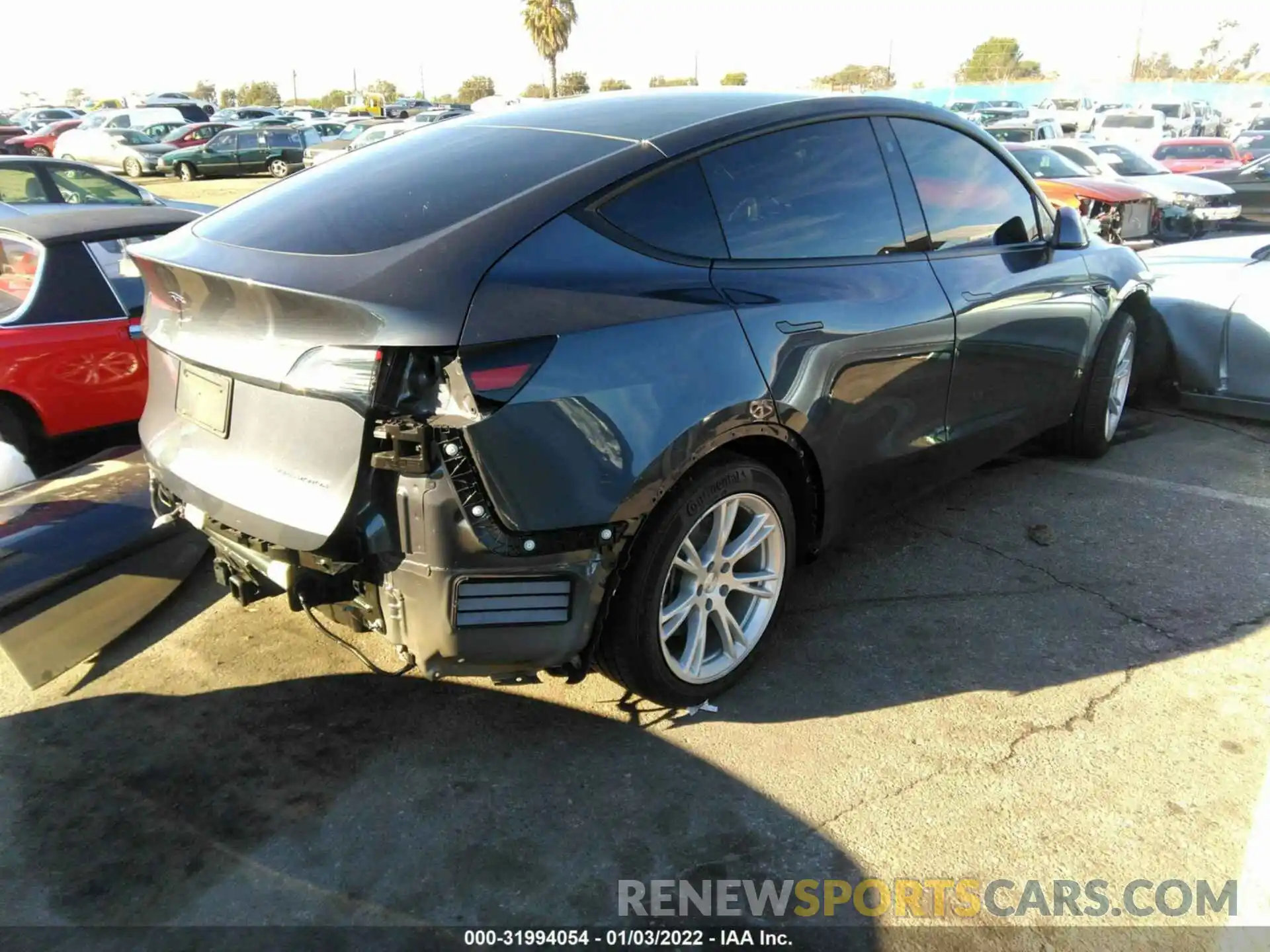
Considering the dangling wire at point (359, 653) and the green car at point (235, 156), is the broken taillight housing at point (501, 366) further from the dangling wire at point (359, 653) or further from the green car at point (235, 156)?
the green car at point (235, 156)

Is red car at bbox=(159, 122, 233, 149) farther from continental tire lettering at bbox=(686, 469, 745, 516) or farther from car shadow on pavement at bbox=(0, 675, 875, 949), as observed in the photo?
continental tire lettering at bbox=(686, 469, 745, 516)

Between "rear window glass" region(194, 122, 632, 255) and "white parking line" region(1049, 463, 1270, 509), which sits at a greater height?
"rear window glass" region(194, 122, 632, 255)

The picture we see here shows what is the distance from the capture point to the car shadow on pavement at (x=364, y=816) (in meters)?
2.34

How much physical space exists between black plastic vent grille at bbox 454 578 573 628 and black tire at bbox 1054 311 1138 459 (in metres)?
3.51

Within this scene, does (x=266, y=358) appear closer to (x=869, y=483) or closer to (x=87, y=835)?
(x=87, y=835)

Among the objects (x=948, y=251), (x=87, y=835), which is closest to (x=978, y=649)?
(x=948, y=251)

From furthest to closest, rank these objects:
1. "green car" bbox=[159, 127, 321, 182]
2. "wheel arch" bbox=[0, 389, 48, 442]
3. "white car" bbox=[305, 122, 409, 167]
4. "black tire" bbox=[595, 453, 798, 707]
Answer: "green car" bbox=[159, 127, 321, 182], "white car" bbox=[305, 122, 409, 167], "wheel arch" bbox=[0, 389, 48, 442], "black tire" bbox=[595, 453, 798, 707]

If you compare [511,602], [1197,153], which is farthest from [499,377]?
[1197,153]

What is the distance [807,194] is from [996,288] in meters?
1.15

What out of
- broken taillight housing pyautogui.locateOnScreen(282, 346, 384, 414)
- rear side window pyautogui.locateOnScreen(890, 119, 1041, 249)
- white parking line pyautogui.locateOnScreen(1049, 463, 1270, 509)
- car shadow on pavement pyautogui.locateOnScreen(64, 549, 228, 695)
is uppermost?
rear side window pyautogui.locateOnScreen(890, 119, 1041, 249)

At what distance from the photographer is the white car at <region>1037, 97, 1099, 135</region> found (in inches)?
1177

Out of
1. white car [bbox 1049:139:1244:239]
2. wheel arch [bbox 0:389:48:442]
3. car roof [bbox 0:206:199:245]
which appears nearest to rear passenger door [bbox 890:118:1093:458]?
car roof [bbox 0:206:199:245]

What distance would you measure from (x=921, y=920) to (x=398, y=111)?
50.3 meters

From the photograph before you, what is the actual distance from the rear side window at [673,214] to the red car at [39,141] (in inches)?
1178
